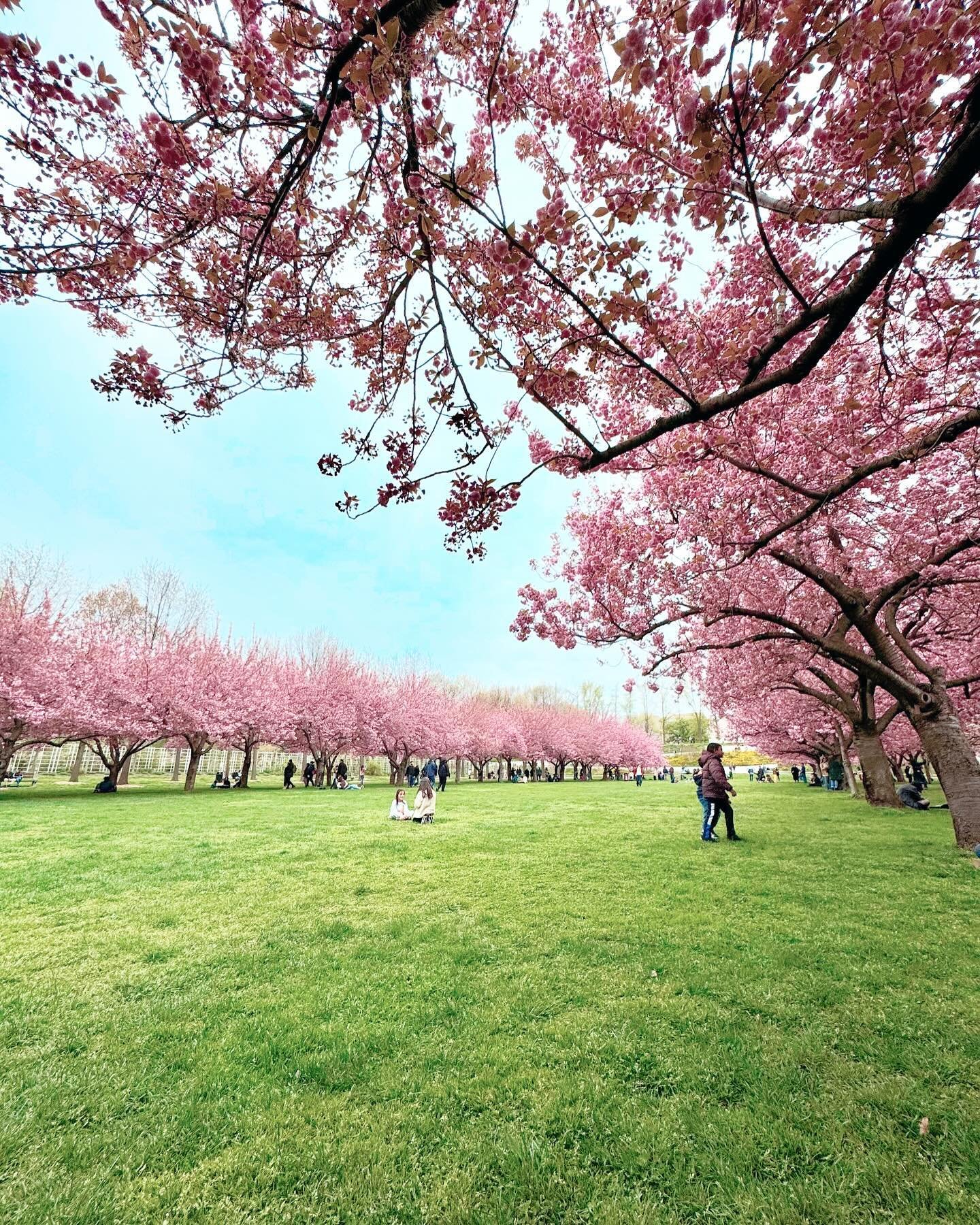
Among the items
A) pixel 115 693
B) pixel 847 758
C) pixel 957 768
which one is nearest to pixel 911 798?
pixel 847 758

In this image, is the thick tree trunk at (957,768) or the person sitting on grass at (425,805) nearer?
the thick tree trunk at (957,768)

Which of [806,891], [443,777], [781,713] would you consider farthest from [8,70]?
[781,713]

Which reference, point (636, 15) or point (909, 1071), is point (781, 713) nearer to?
point (909, 1071)

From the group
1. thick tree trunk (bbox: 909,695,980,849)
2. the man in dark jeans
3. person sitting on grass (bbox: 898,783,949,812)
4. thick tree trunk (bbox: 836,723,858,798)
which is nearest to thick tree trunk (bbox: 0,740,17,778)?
the man in dark jeans

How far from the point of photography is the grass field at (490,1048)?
8.13 feet

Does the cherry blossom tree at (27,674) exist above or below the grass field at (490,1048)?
above

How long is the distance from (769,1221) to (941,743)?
1028 cm

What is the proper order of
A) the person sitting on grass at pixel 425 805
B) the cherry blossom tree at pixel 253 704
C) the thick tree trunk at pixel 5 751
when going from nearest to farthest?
the person sitting on grass at pixel 425 805 → the thick tree trunk at pixel 5 751 → the cherry blossom tree at pixel 253 704

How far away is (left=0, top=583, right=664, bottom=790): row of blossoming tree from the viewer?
2242 cm

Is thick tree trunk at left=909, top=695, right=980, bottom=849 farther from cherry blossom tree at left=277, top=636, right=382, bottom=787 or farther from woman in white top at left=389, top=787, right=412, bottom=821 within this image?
cherry blossom tree at left=277, top=636, right=382, bottom=787

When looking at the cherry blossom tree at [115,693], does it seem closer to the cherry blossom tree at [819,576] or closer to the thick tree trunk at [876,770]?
the cherry blossom tree at [819,576]

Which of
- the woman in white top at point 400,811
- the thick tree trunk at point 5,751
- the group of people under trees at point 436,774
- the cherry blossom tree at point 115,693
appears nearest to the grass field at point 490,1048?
the woman in white top at point 400,811

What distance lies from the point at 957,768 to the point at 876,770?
9.10 m

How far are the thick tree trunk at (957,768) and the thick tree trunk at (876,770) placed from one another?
757 cm
